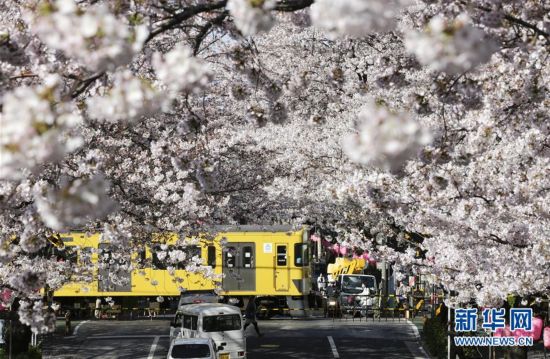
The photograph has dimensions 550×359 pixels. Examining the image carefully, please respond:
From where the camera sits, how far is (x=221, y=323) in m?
21.7

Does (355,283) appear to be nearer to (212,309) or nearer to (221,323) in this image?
(212,309)

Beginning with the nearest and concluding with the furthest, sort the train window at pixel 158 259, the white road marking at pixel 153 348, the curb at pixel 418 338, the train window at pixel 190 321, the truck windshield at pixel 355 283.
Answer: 1. the train window at pixel 158 259
2. the train window at pixel 190 321
3. the white road marking at pixel 153 348
4. the curb at pixel 418 338
5. the truck windshield at pixel 355 283

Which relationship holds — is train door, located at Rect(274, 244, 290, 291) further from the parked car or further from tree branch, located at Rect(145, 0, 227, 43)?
tree branch, located at Rect(145, 0, 227, 43)

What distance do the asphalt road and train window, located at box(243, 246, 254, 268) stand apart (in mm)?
2429

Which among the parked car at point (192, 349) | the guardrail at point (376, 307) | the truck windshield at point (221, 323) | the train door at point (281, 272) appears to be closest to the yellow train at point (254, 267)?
the train door at point (281, 272)

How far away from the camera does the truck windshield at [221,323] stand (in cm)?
2161

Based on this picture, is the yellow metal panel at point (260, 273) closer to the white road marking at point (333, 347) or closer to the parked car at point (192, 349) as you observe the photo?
the white road marking at point (333, 347)

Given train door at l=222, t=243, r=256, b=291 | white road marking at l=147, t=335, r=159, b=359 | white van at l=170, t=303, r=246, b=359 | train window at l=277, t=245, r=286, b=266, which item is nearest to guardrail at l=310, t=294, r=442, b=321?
train window at l=277, t=245, r=286, b=266

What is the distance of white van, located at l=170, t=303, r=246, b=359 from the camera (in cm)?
2125

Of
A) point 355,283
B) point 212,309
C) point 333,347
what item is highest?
point 355,283

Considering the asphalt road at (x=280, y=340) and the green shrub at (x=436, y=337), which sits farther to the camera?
the asphalt road at (x=280, y=340)

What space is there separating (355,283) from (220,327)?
1692 cm

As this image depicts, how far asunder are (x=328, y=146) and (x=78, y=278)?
8.77m

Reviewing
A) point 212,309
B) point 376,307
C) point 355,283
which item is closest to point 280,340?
point 212,309
